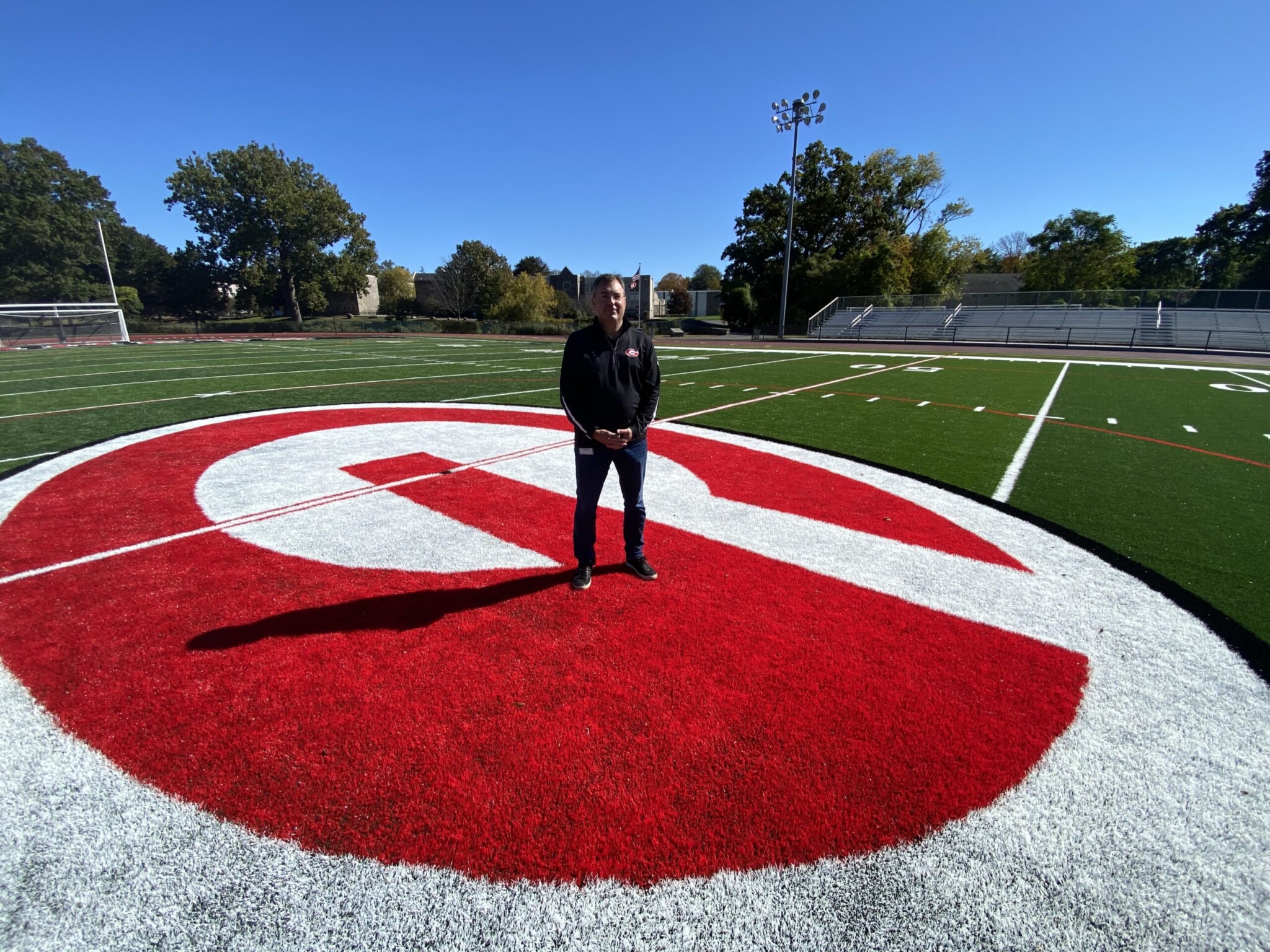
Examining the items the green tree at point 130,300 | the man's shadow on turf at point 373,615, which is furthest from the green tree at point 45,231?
the man's shadow on turf at point 373,615

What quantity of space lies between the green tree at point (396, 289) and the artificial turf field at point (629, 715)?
252 feet

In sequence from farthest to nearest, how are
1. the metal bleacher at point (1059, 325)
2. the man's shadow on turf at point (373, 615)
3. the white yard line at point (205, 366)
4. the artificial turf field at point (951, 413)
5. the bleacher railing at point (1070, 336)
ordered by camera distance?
the metal bleacher at point (1059, 325) < the bleacher railing at point (1070, 336) < the white yard line at point (205, 366) < the artificial turf field at point (951, 413) < the man's shadow on turf at point (373, 615)

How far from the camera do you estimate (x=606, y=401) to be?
373 centimetres

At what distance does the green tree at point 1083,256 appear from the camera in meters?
61.5

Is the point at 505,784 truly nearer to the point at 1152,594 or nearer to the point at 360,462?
the point at 1152,594

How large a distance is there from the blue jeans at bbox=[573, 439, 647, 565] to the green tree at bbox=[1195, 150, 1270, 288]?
246ft

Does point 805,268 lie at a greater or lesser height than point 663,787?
greater

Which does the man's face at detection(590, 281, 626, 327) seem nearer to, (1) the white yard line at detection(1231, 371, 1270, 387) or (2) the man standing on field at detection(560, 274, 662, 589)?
(2) the man standing on field at detection(560, 274, 662, 589)

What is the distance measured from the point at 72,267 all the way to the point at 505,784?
8591 centimetres

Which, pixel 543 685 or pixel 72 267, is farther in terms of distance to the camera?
pixel 72 267

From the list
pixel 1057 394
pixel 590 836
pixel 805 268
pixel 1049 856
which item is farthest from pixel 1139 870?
pixel 805 268

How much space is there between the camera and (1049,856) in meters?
2.10

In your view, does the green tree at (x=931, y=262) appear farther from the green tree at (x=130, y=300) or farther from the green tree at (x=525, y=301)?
the green tree at (x=130, y=300)

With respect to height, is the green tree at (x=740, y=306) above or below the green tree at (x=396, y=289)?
below
